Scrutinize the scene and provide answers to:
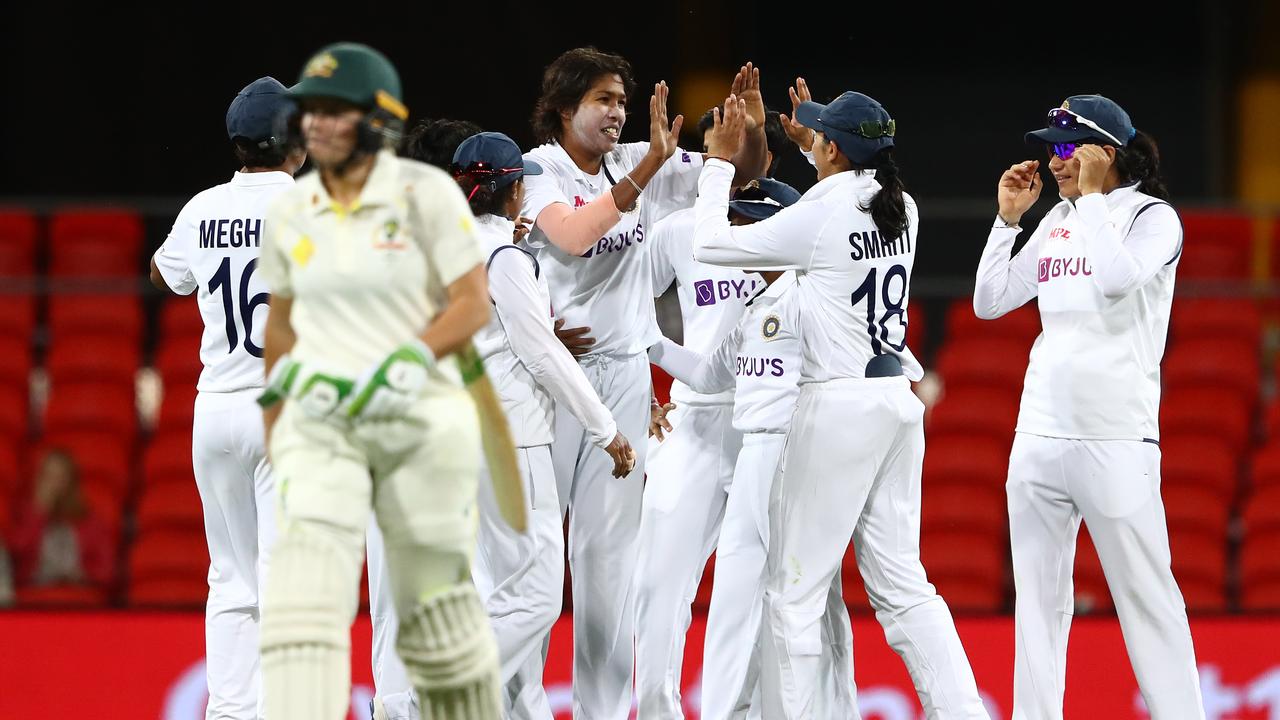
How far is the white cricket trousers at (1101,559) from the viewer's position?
489 centimetres

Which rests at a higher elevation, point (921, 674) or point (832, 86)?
point (832, 86)

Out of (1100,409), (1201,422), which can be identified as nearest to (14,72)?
(1201,422)

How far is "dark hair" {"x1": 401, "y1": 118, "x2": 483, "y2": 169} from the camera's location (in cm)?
560

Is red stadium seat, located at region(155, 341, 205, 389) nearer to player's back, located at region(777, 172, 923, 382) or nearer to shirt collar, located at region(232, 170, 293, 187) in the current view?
shirt collar, located at region(232, 170, 293, 187)

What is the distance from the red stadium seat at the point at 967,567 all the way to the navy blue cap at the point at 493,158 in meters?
4.38

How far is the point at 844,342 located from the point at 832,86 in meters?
7.36

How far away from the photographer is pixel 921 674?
5.05 m

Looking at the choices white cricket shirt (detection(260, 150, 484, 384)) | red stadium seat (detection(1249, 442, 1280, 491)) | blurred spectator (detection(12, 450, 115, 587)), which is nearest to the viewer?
white cricket shirt (detection(260, 150, 484, 384))

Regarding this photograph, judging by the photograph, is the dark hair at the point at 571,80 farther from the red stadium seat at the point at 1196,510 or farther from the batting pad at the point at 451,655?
the red stadium seat at the point at 1196,510

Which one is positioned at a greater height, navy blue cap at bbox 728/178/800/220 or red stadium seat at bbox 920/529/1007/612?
navy blue cap at bbox 728/178/800/220

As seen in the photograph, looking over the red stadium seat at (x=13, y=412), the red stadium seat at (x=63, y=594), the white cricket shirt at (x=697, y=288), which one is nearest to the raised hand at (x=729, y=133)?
the white cricket shirt at (x=697, y=288)

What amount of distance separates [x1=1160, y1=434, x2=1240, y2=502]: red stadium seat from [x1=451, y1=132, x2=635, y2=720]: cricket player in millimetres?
5020

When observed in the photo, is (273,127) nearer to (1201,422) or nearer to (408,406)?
(408,406)

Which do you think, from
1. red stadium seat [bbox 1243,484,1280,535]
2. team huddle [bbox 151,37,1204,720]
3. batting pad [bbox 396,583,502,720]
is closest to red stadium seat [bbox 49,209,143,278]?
team huddle [bbox 151,37,1204,720]
